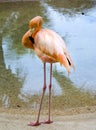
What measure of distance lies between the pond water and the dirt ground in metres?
1.04

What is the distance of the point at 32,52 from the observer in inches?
337

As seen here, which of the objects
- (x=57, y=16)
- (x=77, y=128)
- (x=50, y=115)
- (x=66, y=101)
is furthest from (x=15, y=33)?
(x=77, y=128)

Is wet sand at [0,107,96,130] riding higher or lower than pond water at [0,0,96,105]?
higher

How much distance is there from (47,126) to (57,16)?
331 inches

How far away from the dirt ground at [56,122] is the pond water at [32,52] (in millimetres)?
1036

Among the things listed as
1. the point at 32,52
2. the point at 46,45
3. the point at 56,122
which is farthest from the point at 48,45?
the point at 32,52

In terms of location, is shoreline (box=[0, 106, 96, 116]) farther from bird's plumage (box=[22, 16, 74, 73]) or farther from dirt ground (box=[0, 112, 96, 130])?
bird's plumage (box=[22, 16, 74, 73])

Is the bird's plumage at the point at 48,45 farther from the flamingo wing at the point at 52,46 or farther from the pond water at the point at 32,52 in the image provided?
the pond water at the point at 32,52

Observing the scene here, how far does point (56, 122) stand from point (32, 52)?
13.1 feet

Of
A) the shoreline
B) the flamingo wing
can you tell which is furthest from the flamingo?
the shoreline

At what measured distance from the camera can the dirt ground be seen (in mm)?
4527

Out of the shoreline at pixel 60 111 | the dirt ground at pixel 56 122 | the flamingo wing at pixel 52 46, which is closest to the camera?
the flamingo wing at pixel 52 46

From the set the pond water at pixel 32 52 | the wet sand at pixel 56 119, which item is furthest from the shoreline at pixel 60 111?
the pond water at pixel 32 52

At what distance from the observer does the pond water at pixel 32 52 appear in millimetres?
6703
